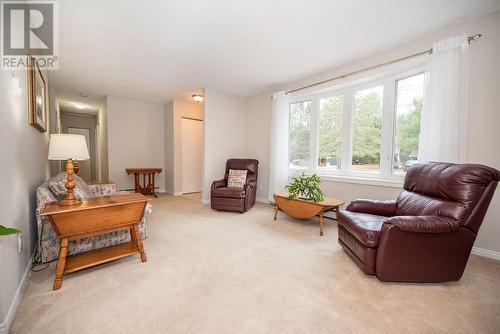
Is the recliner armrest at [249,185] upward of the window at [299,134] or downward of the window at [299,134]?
downward

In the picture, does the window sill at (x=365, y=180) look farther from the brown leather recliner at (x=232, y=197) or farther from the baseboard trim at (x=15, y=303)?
the baseboard trim at (x=15, y=303)

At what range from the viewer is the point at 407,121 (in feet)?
9.27

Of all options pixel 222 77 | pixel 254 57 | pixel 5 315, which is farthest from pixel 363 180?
pixel 5 315

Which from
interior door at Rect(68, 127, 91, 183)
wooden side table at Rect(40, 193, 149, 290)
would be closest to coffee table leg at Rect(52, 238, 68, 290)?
wooden side table at Rect(40, 193, 149, 290)

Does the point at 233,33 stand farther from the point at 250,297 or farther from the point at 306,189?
the point at 250,297

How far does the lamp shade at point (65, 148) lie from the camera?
166 cm

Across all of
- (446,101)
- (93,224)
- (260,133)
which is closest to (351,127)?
(446,101)

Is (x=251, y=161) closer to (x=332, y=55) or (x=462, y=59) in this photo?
(x=332, y=55)

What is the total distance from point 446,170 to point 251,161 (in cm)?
305

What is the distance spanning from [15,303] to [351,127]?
4.12 metres

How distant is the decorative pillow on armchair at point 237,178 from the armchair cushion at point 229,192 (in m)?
0.35

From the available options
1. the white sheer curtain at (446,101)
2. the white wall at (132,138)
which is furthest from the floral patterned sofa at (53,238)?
the white sheer curtain at (446,101)

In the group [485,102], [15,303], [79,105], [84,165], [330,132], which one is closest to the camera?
[15,303]

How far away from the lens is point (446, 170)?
1840 millimetres
